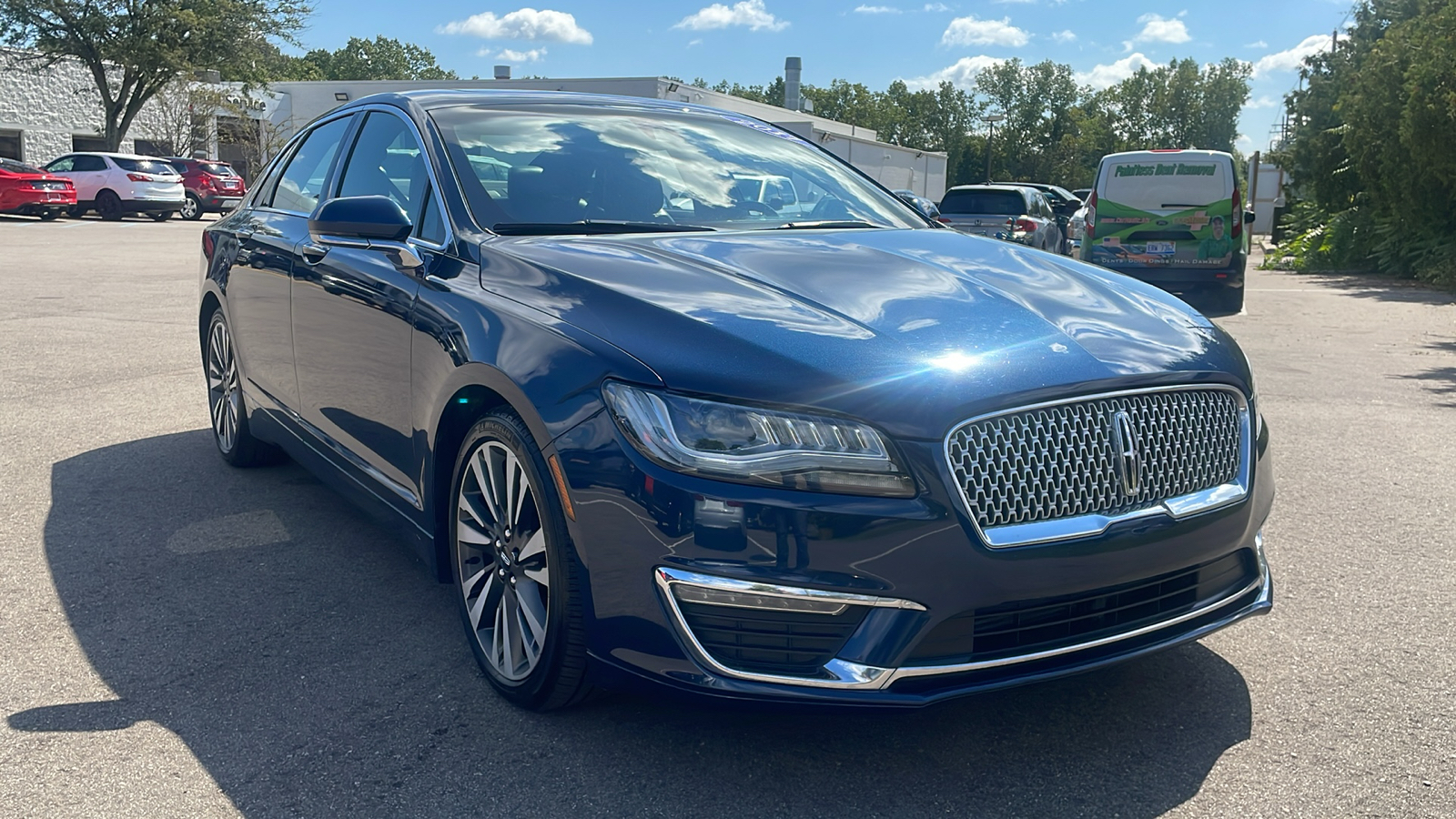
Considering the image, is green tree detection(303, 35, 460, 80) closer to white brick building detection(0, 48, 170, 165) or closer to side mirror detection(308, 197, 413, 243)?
white brick building detection(0, 48, 170, 165)

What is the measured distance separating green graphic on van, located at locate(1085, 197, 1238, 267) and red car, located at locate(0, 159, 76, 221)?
2538cm

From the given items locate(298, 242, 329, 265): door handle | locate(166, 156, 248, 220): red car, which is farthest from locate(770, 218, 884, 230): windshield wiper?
locate(166, 156, 248, 220): red car

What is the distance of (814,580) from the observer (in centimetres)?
251

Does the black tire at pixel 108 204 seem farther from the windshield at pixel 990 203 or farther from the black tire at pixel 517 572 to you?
the black tire at pixel 517 572

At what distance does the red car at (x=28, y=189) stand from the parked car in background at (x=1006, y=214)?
22.2 meters

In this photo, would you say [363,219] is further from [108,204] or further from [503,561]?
[108,204]

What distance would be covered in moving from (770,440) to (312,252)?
8.18 feet

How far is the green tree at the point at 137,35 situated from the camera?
3753 centimetres

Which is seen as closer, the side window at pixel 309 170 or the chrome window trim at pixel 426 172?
the chrome window trim at pixel 426 172

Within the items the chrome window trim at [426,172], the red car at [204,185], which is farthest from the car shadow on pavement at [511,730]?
the red car at [204,185]

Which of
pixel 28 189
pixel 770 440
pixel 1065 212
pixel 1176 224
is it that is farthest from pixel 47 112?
pixel 770 440

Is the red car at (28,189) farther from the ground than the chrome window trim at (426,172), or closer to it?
closer to it

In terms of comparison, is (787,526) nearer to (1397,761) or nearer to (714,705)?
(714,705)

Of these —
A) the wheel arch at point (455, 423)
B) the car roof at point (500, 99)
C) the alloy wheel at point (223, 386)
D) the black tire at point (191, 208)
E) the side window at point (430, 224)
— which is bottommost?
the black tire at point (191, 208)
